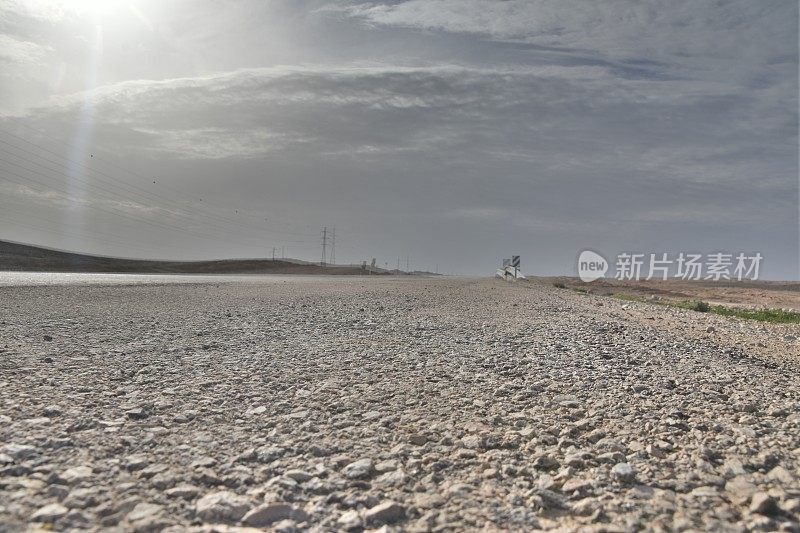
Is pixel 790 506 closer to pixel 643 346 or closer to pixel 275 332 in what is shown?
pixel 643 346

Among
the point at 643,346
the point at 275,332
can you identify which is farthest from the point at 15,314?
the point at 643,346

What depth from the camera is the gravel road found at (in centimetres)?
350

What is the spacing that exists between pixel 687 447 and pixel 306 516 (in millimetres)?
3162

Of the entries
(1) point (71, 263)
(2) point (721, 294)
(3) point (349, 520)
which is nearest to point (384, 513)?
(3) point (349, 520)

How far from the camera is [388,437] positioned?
15.9ft

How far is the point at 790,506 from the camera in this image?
11.7 ft

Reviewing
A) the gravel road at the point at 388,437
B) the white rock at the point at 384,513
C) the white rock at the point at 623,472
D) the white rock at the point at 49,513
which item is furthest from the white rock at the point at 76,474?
the white rock at the point at 623,472

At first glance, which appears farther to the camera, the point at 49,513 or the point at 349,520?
the point at 349,520

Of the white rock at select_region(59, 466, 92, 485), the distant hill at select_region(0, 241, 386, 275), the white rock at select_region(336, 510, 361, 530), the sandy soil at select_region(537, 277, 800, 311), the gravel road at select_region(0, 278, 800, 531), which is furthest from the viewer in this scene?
the distant hill at select_region(0, 241, 386, 275)

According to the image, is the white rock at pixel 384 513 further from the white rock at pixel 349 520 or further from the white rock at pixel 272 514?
the white rock at pixel 272 514

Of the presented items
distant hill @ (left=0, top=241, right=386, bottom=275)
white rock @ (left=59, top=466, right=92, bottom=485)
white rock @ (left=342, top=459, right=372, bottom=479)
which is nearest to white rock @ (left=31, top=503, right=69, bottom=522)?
white rock @ (left=59, top=466, right=92, bottom=485)

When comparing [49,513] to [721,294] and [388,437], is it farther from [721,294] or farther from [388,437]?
[721,294]

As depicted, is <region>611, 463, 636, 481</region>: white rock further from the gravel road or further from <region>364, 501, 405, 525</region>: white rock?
<region>364, 501, 405, 525</region>: white rock

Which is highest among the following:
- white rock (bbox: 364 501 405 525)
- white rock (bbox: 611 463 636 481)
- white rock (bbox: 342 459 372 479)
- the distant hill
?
the distant hill
